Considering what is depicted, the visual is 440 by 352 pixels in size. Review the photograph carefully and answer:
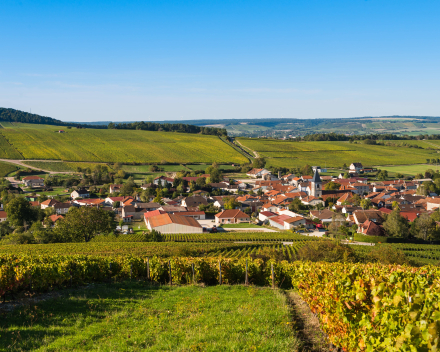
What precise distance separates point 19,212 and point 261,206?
1967 inches

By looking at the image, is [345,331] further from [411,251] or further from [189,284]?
[411,251]

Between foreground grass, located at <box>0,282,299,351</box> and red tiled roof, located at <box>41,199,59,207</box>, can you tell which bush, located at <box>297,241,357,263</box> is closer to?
foreground grass, located at <box>0,282,299,351</box>

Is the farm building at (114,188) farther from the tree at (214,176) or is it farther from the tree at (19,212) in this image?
the tree at (19,212)

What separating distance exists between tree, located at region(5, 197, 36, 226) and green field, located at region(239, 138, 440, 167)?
87.9 meters

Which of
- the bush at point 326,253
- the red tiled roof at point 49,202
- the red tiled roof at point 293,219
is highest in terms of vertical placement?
the bush at point 326,253

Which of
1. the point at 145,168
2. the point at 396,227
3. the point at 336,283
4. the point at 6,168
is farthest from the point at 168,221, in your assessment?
the point at 6,168

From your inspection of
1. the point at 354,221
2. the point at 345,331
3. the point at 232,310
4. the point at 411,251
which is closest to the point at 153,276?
the point at 232,310

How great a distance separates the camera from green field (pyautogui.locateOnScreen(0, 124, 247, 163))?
118m

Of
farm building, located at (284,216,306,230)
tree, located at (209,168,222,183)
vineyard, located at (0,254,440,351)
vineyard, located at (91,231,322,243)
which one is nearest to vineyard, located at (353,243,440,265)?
vineyard, located at (91,231,322,243)

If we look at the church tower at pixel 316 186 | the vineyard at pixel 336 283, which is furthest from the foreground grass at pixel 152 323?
the church tower at pixel 316 186

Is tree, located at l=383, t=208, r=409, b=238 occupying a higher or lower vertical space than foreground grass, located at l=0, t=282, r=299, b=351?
lower

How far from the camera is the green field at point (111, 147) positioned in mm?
117938

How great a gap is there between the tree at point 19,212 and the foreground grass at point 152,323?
2101 inches

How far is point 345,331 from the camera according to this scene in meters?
7.29
